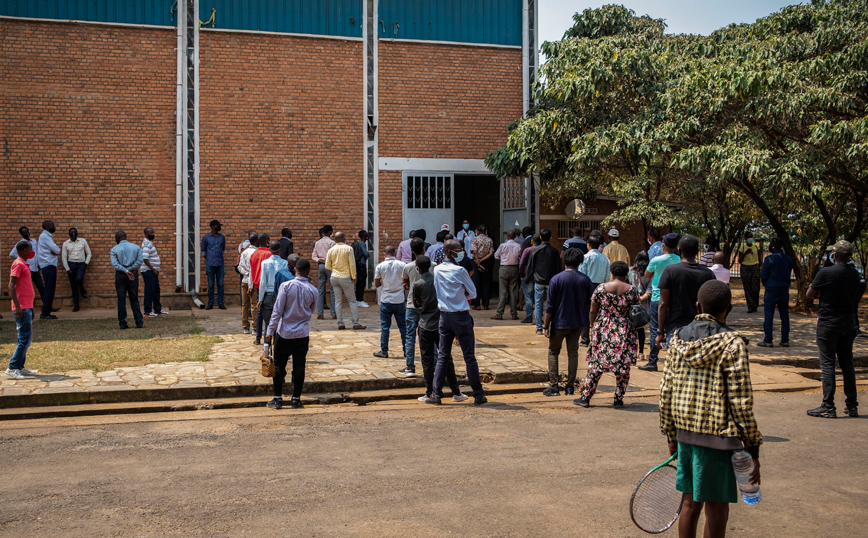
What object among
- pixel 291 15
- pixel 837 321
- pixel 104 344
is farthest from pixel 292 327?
pixel 291 15

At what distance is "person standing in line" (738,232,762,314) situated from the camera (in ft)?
59.6

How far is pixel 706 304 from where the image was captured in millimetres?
4180

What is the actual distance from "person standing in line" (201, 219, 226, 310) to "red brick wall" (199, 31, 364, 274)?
61 cm

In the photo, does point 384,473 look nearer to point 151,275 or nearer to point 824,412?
point 824,412

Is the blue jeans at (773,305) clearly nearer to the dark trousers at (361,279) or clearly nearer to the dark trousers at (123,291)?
the dark trousers at (361,279)

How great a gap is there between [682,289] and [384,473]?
400 centimetres

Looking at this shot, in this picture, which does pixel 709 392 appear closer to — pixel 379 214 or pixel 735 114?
pixel 735 114

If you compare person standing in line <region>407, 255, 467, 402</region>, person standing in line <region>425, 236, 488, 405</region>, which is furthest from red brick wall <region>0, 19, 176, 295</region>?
person standing in line <region>425, 236, 488, 405</region>

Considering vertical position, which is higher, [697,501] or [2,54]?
[2,54]

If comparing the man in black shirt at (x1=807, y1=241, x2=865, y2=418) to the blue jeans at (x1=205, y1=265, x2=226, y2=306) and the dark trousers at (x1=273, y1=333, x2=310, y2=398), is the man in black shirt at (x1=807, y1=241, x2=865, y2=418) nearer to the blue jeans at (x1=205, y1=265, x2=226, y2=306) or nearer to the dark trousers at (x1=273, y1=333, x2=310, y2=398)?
the dark trousers at (x1=273, y1=333, x2=310, y2=398)

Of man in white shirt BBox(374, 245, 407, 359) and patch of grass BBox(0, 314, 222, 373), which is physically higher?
man in white shirt BBox(374, 245, 407, 359)

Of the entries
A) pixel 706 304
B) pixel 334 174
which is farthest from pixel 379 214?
pixel 706 304

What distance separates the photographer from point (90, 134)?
1656 cm

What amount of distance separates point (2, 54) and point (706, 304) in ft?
54.4
